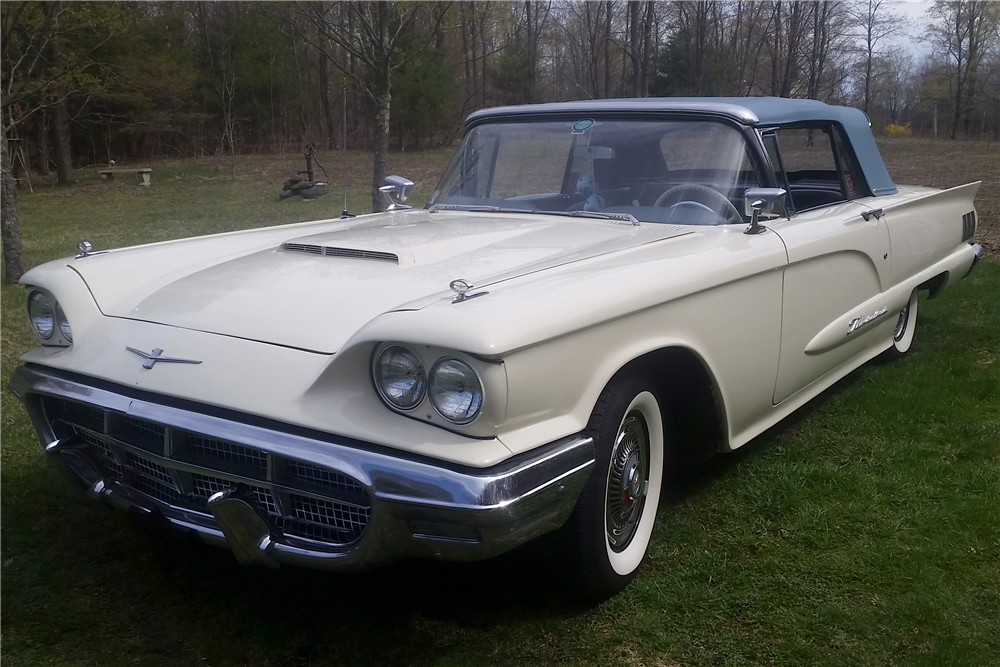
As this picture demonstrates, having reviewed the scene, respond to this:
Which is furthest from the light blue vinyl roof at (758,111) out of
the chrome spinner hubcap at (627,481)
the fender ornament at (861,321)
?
the chrome spinner hubcap at (627,481)

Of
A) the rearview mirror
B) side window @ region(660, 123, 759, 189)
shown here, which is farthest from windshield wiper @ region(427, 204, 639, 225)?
the rearview mirror

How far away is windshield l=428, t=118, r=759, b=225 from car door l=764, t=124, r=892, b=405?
0.28 metres

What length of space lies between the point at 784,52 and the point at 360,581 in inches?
870

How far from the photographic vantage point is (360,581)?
105 inches

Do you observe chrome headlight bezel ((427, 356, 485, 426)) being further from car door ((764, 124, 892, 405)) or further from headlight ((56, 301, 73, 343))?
car door ((764, 124, 892, 405))

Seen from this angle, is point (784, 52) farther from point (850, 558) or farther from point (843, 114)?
point (850, 558)

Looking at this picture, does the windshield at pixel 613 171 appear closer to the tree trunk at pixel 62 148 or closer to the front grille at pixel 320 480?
the front grille at pixel 320 480

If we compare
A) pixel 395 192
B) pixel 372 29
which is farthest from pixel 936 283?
pixel 372 29

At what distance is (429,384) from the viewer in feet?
6.57

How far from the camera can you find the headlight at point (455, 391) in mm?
1964

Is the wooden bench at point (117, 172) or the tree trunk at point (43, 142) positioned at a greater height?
the tree trunk at point (43, 142)

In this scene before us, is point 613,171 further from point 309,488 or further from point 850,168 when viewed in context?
point 309,488

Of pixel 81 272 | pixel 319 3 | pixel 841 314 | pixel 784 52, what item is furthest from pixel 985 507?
pixel 784 52

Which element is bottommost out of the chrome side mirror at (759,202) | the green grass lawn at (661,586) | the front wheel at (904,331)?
the green grass lawn at (661,586)
